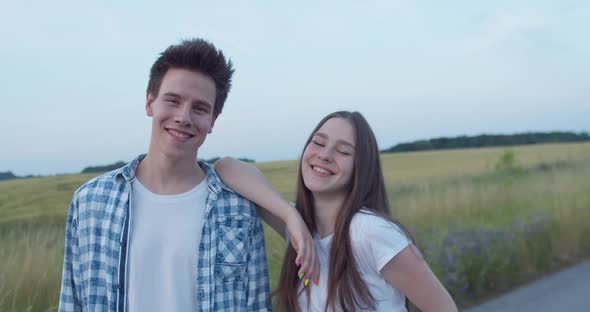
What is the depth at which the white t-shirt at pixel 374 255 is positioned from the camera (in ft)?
6.90

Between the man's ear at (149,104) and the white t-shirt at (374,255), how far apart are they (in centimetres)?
97

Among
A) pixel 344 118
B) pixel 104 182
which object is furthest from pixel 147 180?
pixel 344 118

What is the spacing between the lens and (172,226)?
214cm

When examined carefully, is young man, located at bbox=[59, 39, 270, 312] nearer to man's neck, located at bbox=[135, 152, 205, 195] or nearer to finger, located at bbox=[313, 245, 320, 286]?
man's neck, located at bbox=[135, 152, 205, 195]

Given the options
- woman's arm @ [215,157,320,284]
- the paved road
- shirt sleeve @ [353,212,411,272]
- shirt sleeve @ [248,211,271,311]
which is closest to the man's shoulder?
woman's arm @ [215,157,320,284]

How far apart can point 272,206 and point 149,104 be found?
2.26 feet

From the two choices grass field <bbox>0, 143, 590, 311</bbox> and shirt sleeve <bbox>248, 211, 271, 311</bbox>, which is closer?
shirt sleeve <bbox>248, 211, 271, 311</bbox>

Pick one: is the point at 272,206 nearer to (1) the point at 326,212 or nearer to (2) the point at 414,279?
(1) the point at 326,212

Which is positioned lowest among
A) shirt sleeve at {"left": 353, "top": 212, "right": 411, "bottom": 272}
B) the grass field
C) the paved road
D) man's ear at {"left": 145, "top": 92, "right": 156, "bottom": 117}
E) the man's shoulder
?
the paved road

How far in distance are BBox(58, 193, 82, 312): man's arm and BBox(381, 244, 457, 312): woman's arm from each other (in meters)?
1.27

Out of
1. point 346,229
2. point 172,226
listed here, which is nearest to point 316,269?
point 346,229

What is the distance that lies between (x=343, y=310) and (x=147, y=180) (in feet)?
3.24

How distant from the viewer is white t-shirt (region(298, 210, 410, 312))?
2104 millimetres

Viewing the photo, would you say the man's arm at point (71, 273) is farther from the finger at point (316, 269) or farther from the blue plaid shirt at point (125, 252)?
the finger at point (316, 269)
